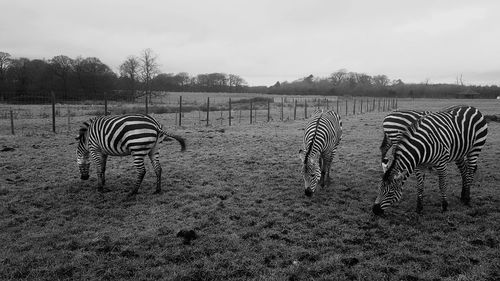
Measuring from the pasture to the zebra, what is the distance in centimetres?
46

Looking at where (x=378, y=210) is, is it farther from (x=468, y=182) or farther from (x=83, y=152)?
(x=83, y=152)

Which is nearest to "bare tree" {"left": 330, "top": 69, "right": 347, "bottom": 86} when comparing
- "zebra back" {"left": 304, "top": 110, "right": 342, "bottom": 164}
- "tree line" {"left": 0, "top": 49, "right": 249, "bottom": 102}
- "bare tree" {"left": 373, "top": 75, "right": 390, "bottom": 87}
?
"bare tree" {"left": 373, "top": 75, "right": 390, "bottom": 87}

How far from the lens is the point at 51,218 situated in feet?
20.1

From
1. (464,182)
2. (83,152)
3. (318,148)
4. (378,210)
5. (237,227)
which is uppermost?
(318,148)

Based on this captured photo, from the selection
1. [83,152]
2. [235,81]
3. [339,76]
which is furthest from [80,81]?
[339,76]

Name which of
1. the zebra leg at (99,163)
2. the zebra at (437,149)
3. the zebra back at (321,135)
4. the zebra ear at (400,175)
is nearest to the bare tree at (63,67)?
the zebra leg at (99,163)

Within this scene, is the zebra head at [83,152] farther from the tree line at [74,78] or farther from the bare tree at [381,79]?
the bare tree at [381,79]

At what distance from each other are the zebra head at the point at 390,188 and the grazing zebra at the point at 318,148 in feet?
4.76

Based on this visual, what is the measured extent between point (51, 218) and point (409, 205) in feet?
22.5

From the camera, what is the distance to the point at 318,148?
7.21 meters

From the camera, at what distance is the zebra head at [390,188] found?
18.7ft

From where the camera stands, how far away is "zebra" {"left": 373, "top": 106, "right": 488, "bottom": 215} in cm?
574

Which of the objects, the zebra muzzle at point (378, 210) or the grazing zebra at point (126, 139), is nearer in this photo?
the zebra muzzle at point (378, 210)

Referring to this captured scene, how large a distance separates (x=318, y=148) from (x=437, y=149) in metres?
2.25
